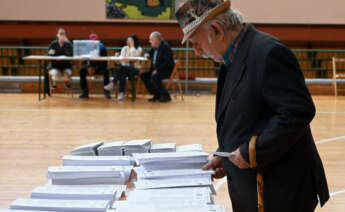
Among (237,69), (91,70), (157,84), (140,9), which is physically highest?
(140,9)

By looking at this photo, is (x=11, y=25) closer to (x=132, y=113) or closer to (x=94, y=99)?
(x=94, y=99)

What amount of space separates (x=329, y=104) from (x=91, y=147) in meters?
7.69

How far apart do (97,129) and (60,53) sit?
4308 millimetres

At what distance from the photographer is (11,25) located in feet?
45.2

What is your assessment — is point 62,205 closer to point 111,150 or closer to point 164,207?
point 164,207

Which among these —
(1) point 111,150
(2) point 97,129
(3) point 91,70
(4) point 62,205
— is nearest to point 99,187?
(4) point 62,205

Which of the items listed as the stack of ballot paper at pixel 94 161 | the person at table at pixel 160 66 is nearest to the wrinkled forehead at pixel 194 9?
the stack of ballot paper at pixel 94 161

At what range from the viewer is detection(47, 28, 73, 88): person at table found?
996cm

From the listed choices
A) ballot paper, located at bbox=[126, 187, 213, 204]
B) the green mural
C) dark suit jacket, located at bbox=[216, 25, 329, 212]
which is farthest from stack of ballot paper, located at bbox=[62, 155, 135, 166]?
the green mural

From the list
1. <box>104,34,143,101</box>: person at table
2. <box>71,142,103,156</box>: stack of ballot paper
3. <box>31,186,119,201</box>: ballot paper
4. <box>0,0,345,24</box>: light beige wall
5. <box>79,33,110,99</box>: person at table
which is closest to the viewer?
<box>31,186,119,201</box>: ballot paper

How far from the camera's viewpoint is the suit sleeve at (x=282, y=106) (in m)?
1.45

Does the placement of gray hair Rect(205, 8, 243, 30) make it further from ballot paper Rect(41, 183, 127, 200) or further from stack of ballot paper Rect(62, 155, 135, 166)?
stack of ballot paper Rect(62, 155, 135, 166)

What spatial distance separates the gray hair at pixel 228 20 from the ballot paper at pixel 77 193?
0.83 metres

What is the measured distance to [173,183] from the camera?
6.55ft
